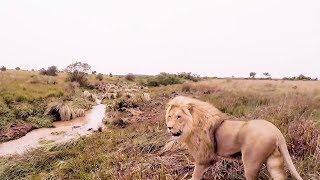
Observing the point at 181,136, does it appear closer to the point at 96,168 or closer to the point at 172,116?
the point at 172,116

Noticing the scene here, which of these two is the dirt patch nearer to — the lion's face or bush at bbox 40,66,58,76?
the lion's face

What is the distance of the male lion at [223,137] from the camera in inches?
165

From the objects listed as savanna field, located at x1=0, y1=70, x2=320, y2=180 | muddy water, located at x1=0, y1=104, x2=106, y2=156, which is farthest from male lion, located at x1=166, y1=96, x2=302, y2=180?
muddy water, located at x1=0, y1=104, x2=106, y2=156

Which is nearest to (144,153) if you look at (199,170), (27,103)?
(199,170)

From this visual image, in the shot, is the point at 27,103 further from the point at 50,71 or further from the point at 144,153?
the point at 50,71

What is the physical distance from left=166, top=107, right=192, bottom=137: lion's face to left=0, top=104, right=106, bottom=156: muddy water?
7691mm

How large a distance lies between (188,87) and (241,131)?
21586 millimetres

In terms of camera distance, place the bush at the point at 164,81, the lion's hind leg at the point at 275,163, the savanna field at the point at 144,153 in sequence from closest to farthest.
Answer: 1. the lion's hind leg at the point at 275,163
2. the savanna field at the point at 144,153
3. the bush at the point at 164,81

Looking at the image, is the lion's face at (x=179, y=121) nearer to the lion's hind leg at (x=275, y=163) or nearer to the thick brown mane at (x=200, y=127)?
the thick brown mane at (x=200, y=127)

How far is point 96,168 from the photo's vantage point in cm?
784

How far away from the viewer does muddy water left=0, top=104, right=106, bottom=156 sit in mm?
12825

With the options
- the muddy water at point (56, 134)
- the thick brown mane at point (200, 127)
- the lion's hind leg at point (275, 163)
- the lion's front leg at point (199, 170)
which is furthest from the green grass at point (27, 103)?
the lion's hind leg at point (275, 163)

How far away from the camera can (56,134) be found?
587 inches

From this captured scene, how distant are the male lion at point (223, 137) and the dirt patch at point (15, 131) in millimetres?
10914
